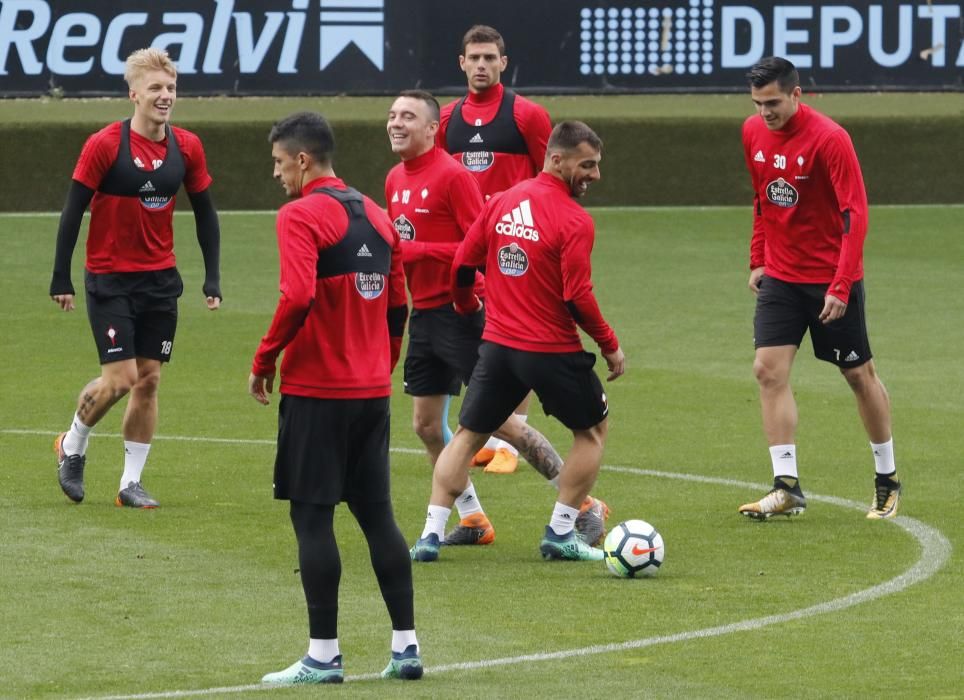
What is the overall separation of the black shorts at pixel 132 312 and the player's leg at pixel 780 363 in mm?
3004

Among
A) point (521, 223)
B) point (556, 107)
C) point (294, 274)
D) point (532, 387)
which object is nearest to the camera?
point (294, 274)

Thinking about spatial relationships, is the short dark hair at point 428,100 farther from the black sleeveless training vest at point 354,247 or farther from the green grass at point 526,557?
the black sleeveless training vest at point 354,247

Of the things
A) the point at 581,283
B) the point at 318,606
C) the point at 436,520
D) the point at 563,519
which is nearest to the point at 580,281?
the point at 581,283

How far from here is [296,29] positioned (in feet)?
79.8

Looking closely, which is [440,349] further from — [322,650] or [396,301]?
[322,650]

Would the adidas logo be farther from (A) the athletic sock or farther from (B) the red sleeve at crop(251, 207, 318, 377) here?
(A) the athletic sock

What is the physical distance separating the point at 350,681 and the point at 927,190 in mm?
20002

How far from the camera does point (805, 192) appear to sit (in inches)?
395

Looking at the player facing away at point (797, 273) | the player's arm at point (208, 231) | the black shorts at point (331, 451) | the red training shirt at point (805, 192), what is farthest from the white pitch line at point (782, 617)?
the player's arm at point (208, 231)

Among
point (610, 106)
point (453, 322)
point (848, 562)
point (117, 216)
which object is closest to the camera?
point (848, 562)

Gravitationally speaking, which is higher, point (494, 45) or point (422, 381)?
point (494, 45)

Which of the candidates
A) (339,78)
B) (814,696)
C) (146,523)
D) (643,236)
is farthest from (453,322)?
(339,78)

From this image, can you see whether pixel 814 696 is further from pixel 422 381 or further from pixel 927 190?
pixel 927 190

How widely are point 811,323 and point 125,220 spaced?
350 cm
